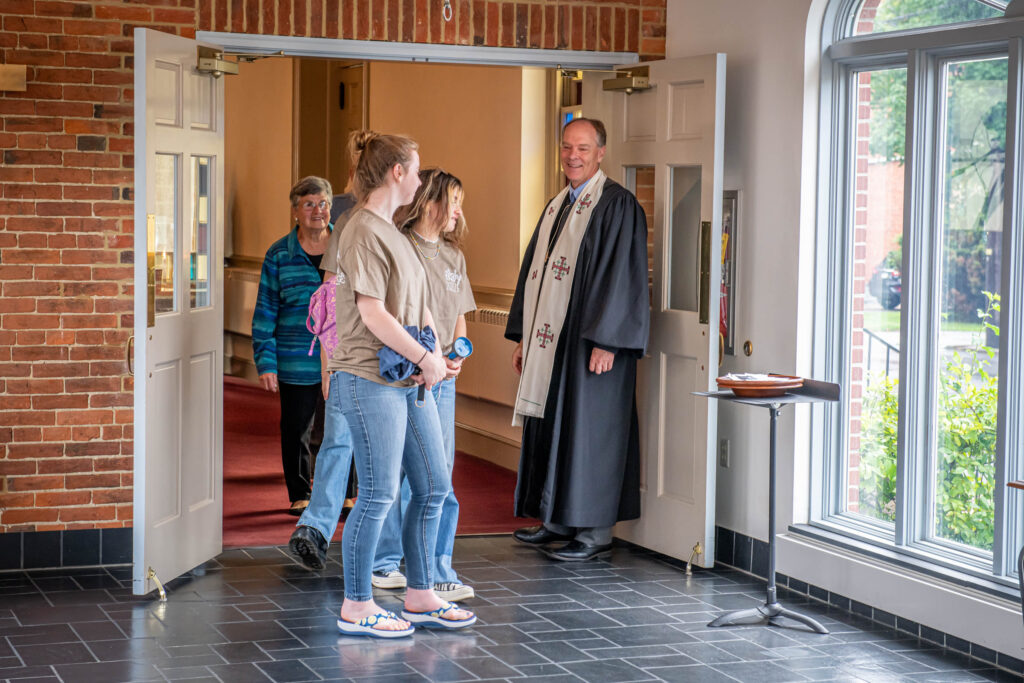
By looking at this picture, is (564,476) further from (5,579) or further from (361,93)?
(361,93)

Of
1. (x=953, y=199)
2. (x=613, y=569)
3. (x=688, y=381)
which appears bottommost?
(x=613, y=569)

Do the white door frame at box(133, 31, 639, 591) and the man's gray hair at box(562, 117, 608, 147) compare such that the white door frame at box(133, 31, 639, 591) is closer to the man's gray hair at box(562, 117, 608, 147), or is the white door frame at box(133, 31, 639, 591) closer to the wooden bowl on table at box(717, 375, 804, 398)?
the man's gray hair at box(562, 117, 608, 147)

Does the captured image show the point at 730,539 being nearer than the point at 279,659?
No

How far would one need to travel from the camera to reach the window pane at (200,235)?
5.06 m

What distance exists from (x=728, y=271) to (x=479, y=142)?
2788mm

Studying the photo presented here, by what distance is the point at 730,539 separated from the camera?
548 centimetres

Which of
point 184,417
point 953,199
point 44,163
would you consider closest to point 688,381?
point 953,199

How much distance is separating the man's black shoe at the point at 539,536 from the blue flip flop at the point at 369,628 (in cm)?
155

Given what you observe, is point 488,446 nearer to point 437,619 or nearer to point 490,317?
point 490,317

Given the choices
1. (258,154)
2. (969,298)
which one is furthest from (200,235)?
(258,154)

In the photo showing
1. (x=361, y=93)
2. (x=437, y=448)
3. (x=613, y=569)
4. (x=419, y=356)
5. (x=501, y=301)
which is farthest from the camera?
(x=361, y=93)

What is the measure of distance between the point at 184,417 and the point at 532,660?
1812 millimetres

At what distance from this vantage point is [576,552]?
18.2 feet

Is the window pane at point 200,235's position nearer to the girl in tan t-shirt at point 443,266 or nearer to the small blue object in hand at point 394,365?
Result: the girl in tan t-shirt at point 443,266
